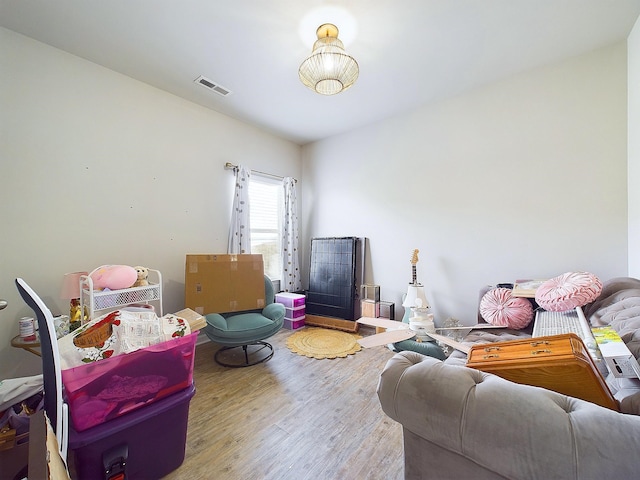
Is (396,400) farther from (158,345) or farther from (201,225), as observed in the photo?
(201,225)

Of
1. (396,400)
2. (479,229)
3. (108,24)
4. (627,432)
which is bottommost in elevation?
(396,400)

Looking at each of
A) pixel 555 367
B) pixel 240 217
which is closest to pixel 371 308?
pixel 240 217

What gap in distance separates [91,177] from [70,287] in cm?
95

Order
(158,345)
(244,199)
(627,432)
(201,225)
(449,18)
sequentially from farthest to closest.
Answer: (244,199), (201,225), (449,18), (158,345), (627,432)

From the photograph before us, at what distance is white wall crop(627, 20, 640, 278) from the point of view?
1.85 metres

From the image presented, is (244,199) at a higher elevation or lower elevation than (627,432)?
higher

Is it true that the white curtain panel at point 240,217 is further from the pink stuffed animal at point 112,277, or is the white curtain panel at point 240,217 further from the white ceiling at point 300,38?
the pink stuffed animal at point 112,277

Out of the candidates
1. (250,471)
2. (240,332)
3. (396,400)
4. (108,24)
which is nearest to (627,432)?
(396,400)

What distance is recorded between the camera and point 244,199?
10.6 ft

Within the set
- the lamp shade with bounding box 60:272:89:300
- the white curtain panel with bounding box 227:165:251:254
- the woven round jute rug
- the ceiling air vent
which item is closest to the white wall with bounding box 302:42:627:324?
the woven round jute rug

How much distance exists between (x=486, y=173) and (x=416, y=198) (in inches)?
29.1

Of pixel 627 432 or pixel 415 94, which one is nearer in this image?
pixel 627 432

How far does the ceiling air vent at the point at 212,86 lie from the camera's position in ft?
8.06

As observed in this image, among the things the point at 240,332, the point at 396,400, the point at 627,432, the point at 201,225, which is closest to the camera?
the point at 627,432
